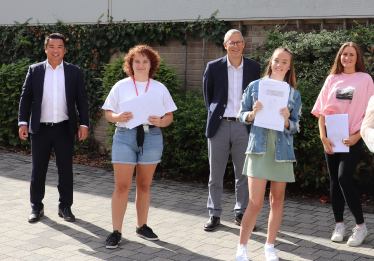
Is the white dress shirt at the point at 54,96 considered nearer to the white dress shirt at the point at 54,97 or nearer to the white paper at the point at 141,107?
the white dress shirt at the point at 54,97

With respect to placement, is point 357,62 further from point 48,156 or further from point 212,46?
point 212,46

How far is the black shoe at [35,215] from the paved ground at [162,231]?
74mm

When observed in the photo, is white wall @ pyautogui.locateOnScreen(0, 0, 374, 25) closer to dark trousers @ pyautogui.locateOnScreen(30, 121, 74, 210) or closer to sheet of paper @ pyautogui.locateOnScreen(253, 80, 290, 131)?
sheet of paper @ pyautogui.locateOnScreen(253, 80, 290, 131)

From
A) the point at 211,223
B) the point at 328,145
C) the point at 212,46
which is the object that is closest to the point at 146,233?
the point at 211,223

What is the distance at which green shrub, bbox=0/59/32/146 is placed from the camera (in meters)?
10.1

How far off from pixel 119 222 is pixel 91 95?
18.0 feet

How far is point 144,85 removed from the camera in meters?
4.79

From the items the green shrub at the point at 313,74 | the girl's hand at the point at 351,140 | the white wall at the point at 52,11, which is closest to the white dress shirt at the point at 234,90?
the girl's hand at the point at 351,140

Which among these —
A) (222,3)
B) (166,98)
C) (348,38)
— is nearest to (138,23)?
(222,3)

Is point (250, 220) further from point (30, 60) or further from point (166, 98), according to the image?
point (30, 60)

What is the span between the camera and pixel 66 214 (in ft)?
18.5

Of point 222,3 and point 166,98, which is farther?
point 222,3

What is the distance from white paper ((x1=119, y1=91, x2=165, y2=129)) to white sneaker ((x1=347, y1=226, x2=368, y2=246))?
2.33 metres

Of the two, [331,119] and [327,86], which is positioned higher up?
[327,86]
